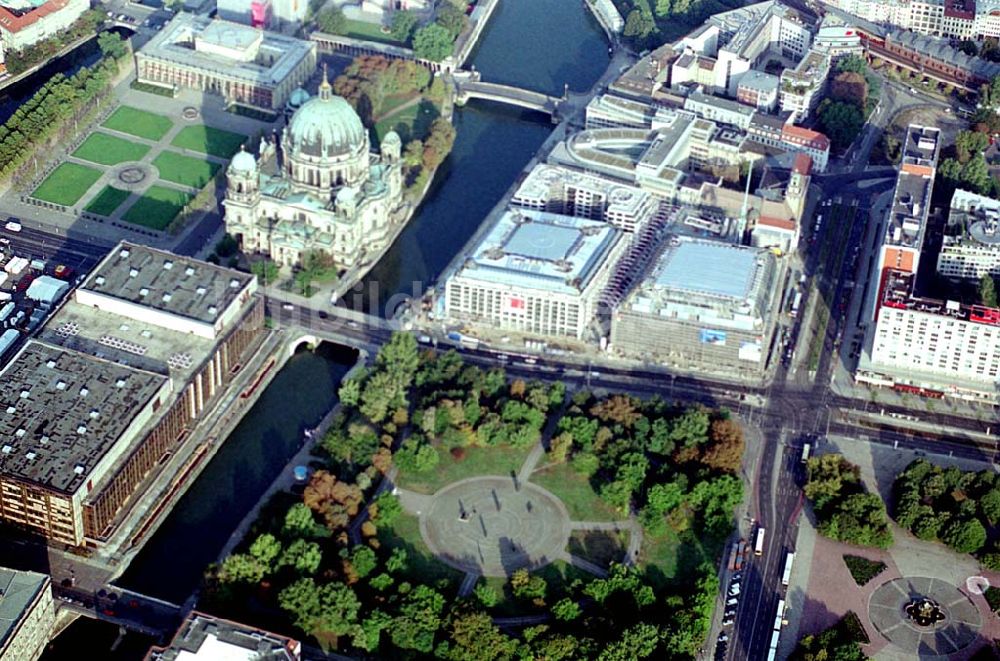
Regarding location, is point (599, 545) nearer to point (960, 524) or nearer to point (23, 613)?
point (960, 524)

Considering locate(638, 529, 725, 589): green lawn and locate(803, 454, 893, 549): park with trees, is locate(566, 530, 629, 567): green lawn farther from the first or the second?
locate(803, 454, 893, 549): park with trees

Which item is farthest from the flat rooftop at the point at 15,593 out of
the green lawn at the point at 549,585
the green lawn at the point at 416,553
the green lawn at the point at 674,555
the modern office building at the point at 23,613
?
the green lawn at the point at 674,555

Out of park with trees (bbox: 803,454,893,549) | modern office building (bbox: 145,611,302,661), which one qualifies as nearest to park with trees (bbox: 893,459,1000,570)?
park with trees (bbox: 803,454,893,549)

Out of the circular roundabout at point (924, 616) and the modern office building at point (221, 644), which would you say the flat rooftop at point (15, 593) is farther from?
the circular roundabout at point (924, 616)

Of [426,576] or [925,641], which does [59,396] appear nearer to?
[426,576]

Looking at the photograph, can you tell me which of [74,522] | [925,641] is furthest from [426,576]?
[925,641]

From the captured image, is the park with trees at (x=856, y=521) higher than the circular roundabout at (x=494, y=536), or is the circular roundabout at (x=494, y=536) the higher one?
the park with trees at (x=856, y=521)
